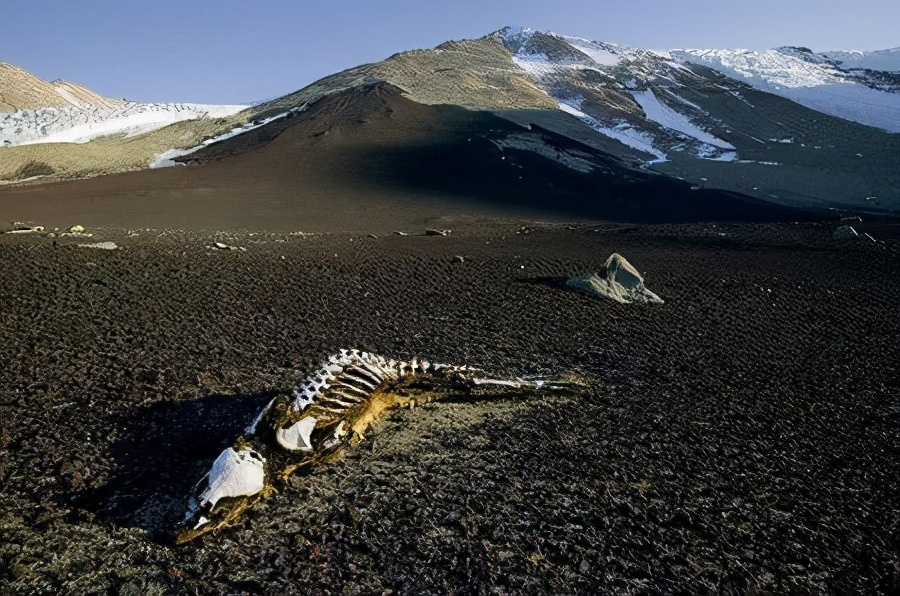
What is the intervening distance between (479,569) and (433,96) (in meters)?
23.0

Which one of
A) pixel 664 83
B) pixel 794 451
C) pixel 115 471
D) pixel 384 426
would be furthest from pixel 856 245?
pixel 664 83

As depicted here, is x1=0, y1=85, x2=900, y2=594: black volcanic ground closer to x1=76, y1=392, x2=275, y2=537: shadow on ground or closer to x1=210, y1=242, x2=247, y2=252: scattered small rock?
x1=76, y1=392, x2=275, y2=537: shadow on ground

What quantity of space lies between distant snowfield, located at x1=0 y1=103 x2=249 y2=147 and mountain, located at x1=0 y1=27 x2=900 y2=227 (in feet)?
8.74

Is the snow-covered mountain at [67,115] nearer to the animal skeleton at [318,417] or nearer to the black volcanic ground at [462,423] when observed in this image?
the black volcanic ground at [462,423]

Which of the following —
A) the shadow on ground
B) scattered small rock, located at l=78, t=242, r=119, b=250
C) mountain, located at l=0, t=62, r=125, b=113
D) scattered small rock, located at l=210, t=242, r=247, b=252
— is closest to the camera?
the shadow on ground

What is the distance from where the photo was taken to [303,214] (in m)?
14.6

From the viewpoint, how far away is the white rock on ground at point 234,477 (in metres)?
2.51

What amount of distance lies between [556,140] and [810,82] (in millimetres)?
22497

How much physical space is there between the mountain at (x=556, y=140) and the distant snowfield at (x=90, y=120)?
2.66m

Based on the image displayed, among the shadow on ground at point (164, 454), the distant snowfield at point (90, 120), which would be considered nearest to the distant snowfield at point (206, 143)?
the distant snowfield at point (90, 120)

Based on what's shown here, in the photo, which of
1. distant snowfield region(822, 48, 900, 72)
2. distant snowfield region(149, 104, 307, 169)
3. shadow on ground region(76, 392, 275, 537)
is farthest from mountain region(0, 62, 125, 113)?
distant snowfield region(822, 48, 900, 72)

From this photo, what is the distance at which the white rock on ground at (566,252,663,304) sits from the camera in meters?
6.78

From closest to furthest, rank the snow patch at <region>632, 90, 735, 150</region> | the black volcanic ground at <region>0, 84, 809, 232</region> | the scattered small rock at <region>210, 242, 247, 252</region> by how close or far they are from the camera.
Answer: the scattered small rock at <region>210, 242, 247, 252</region>, the black volcanic ground at <region>0, 84, 809, 232</region>, the snow patch at <region>632, 90, 735, 150</region>

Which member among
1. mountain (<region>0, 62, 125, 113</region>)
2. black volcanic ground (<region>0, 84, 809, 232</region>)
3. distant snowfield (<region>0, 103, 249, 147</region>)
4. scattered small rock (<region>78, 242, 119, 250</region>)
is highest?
mountain (<region>0, 62, 125, 113</region>)
